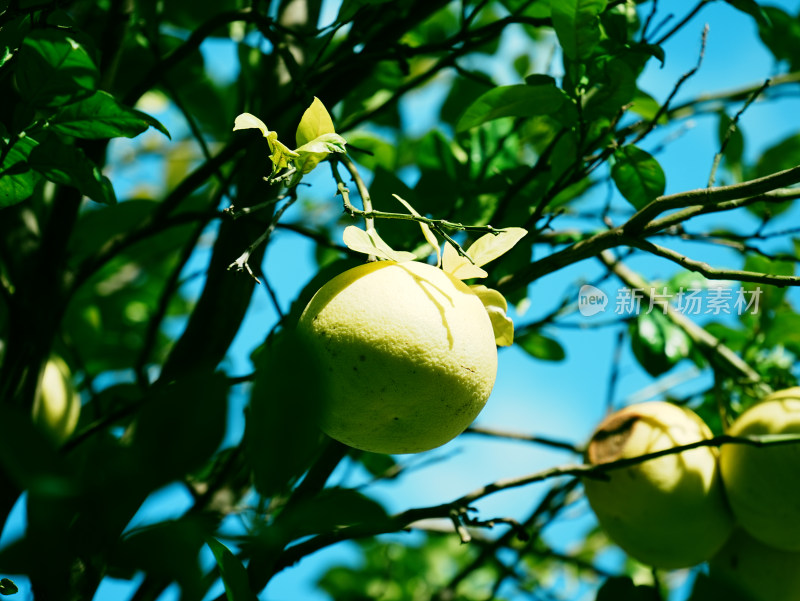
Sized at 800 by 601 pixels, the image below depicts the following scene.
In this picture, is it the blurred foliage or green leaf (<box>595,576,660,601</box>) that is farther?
green leaf (<box>595,576,660,601</box>)

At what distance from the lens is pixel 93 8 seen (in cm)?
153

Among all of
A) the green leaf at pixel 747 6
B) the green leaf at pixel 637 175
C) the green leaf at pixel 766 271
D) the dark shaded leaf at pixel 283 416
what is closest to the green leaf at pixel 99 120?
the dark shaded leaf at pixel 283 416

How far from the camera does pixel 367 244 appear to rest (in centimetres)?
78

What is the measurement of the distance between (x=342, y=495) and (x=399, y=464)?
1.02 m

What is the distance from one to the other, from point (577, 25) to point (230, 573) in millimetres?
811

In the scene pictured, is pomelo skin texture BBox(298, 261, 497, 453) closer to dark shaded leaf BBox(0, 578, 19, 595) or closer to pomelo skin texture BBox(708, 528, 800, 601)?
dark shaded leaf BBox(0, 578, 19, 595)

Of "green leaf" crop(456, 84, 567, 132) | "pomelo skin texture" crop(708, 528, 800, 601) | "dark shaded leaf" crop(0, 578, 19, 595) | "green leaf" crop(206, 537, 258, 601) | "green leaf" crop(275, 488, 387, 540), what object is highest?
"green leaf" crop(456, 84, 567, 132)

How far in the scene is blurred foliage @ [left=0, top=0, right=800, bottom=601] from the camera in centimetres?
42

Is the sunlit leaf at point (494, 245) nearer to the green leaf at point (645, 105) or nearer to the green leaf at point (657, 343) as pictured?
the green leaf at point (645, 105)

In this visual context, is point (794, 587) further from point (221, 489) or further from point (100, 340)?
point (100, 340)

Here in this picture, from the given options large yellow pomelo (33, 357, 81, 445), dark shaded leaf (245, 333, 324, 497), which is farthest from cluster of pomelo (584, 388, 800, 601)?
large yellow pomelo (33, 357, 81, 445)

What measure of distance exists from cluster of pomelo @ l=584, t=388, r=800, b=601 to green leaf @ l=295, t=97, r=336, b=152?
2.06 ft

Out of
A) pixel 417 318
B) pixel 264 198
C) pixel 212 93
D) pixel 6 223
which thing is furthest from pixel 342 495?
pixel 212 93

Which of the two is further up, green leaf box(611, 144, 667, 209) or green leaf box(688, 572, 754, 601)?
green leaf box(611, 144, 667, 209)
